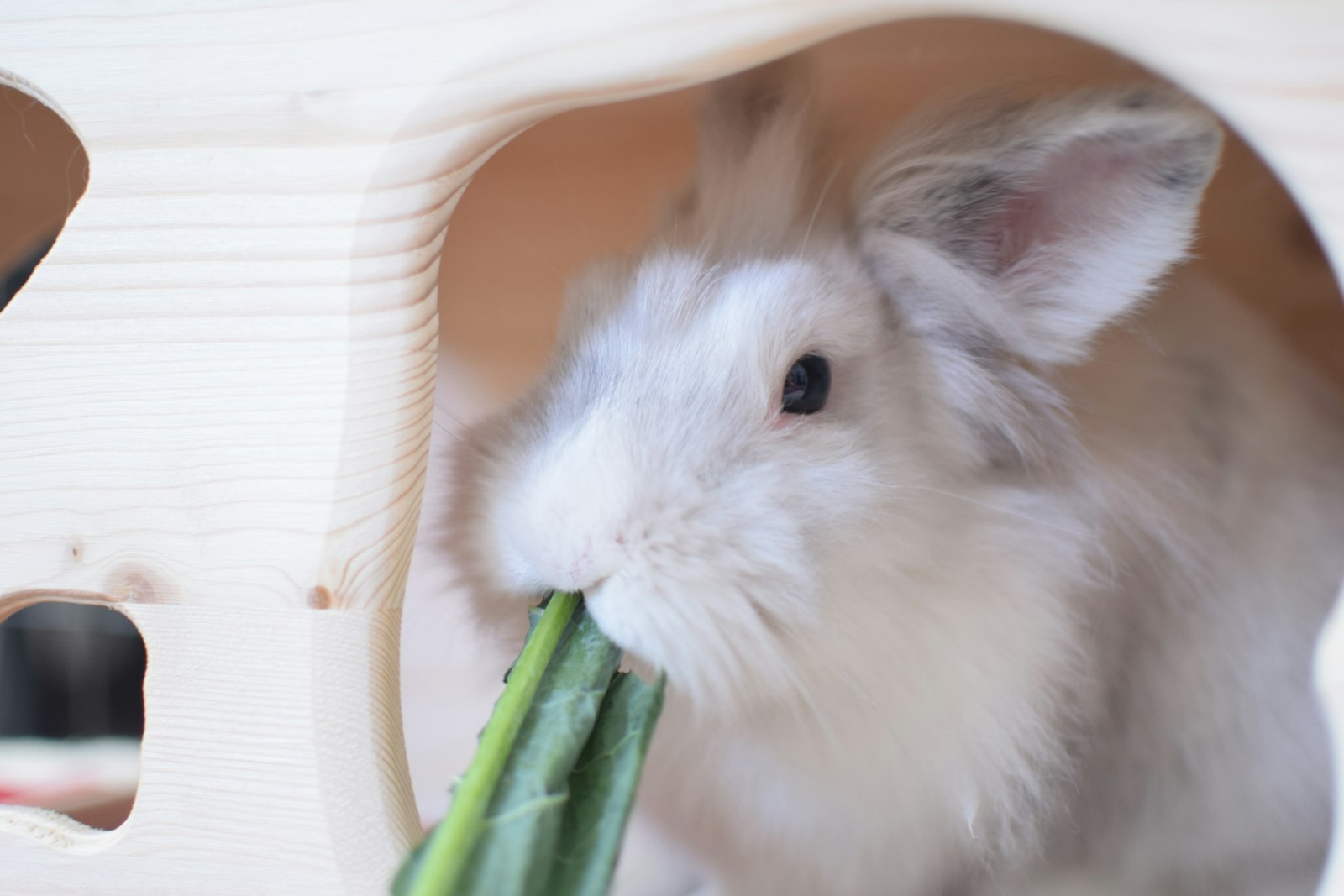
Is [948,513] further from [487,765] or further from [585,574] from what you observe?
[487,765]

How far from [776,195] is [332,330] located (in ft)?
1.47

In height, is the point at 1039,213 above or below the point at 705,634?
above

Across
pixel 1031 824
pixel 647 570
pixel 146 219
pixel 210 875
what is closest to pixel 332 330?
pixel 146 219

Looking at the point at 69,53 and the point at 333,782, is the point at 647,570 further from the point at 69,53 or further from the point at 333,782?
the point at 69,53

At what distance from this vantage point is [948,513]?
871 mm

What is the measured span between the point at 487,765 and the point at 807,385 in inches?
15.7

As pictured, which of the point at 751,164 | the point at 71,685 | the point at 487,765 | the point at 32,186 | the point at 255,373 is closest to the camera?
the point at 487,765

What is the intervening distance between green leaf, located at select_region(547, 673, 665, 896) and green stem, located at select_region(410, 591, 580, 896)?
0.06 metres

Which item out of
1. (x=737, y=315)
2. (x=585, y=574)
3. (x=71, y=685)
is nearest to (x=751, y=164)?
(x=737, y=315)

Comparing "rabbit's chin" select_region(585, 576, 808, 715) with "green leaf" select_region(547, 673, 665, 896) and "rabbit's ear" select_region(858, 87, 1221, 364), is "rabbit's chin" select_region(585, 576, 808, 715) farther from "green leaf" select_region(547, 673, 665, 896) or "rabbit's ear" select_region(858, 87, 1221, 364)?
"rabbit's ear" select_region(858, 87, 1221, 364)

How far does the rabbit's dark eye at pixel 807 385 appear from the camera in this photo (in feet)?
2.72

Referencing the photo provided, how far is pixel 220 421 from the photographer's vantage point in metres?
0.79

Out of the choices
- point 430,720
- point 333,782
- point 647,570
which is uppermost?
point 647,570

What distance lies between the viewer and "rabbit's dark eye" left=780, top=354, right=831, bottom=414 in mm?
830
